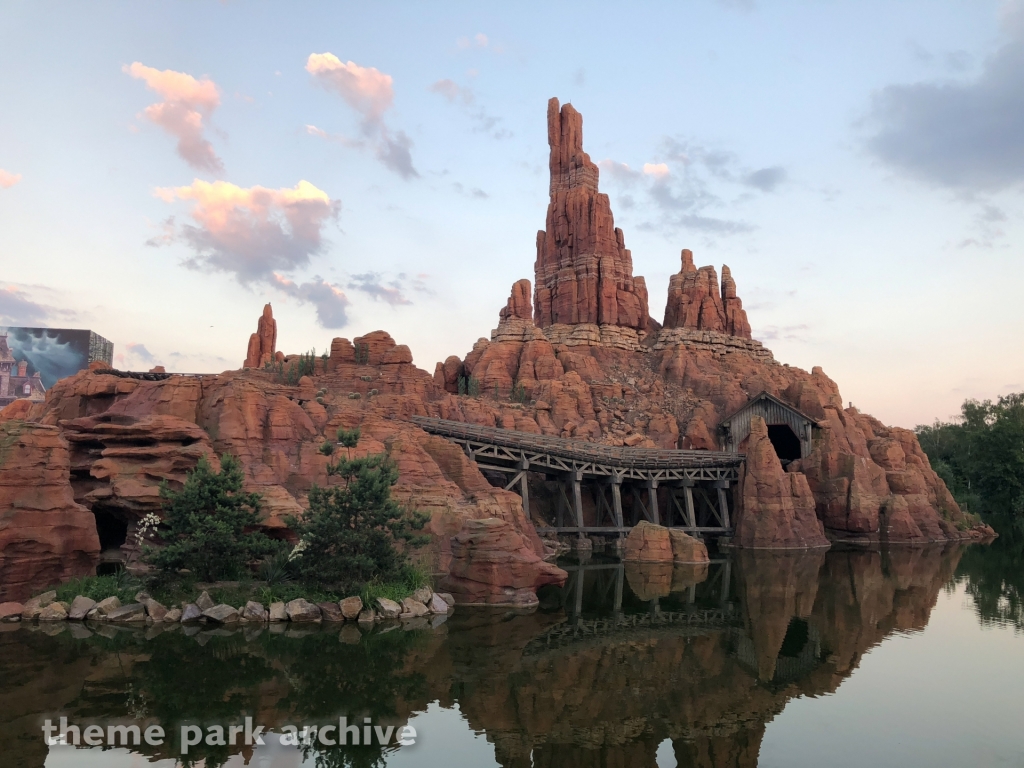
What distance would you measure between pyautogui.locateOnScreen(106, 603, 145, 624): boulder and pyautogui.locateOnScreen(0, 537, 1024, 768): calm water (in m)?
1.06

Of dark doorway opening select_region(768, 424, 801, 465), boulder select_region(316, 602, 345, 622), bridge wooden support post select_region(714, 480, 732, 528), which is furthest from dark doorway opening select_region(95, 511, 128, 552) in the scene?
dark doorway opening select_region(768, 424, 801, 465)

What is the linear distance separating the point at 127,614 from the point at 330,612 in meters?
6.01

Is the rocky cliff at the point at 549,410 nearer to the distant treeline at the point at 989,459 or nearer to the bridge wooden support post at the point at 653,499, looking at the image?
the bridge wooden support post at the point at 653,499

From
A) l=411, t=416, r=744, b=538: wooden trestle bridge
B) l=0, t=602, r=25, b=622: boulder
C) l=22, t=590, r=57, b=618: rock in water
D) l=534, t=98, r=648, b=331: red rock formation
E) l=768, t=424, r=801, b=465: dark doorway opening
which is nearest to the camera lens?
l=0, t=602, r=25, b=622: boulder

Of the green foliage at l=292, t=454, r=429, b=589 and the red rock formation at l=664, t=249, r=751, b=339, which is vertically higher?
the red rock formation at l=664, t=249, r=751, b=339

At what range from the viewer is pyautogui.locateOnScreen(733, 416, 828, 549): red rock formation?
1778 inches

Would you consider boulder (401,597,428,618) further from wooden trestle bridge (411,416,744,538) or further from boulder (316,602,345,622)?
wooden trestle bridge (411,416,744,538)

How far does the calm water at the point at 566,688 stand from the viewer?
44.0ft

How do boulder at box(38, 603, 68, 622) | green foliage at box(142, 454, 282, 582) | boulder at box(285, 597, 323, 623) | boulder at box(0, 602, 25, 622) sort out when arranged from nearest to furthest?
boulder at box(0, 602, 25, 622), boulder at box(38, 603, 68, 622), boulder at box(285, 597, 323, 623), green foliage at box(142, 454, 282, 582)

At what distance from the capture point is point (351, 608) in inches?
880

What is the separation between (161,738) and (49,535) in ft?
42.3

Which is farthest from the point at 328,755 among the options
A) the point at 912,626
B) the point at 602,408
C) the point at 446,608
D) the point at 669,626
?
the point at 602,408

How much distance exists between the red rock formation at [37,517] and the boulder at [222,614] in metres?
6.00

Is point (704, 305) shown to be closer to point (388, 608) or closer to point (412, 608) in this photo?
point (412, 608)
